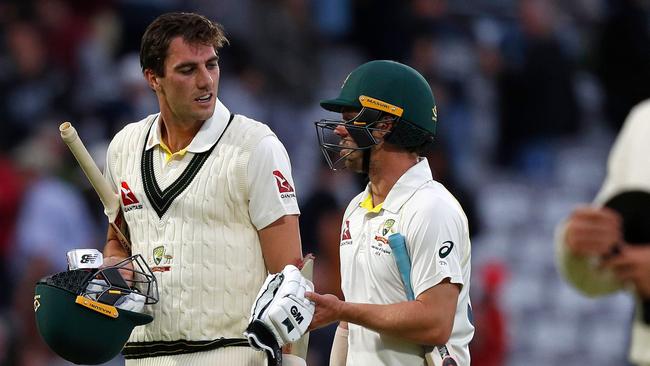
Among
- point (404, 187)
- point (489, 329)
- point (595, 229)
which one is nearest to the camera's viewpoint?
point (595, 229)

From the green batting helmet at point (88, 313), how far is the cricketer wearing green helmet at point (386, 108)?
87cm

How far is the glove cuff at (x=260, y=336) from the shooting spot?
436 cm

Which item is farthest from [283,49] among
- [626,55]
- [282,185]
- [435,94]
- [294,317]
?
[294,317]

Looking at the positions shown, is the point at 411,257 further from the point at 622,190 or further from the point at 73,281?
the point at 622,190

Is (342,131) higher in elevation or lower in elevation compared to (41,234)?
higher

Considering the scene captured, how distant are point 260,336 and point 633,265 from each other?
65.8 inches

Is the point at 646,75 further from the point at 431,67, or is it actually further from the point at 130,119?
the point at 130,119

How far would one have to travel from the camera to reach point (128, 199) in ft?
16.4

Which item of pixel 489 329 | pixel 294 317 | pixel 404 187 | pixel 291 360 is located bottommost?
pixel 489 329

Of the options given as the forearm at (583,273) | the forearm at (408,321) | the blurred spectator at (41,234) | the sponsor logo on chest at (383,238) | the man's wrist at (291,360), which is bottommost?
the blurred spectator at (41,234)

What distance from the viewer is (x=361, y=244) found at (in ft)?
15.7

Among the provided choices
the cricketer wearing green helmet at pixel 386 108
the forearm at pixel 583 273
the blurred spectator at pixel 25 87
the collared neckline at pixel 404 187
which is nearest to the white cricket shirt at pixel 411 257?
the collared neckline at pixel 404 187

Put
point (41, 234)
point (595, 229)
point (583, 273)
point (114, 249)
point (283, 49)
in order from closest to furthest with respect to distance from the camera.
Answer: point (595, 229), point (583, 273), point (114, 249), point (41, 234), point (283, 49)

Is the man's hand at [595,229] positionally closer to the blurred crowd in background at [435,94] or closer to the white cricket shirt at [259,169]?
the white cricket shirt at [259,169]
